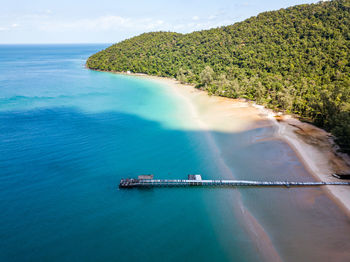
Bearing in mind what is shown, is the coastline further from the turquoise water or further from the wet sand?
the turquoise water

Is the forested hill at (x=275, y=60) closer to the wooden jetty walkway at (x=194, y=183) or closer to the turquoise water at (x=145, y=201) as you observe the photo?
the wooden jetty walkway at (x=194, y=183)

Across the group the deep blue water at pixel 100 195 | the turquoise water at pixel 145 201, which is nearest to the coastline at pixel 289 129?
the turquoise water at pixel 145 201

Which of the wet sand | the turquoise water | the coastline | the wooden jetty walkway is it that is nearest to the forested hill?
the coastline

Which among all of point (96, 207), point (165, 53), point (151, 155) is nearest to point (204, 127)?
point (151, 155)

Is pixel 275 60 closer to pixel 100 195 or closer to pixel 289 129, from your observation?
pixel 289 129

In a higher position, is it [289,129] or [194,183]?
[289,129]

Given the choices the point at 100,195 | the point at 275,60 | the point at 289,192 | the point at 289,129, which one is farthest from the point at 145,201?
the point at 275,60

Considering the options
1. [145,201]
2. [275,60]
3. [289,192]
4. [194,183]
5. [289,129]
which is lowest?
[145,201]
